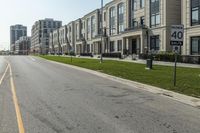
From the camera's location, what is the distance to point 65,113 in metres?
10.2

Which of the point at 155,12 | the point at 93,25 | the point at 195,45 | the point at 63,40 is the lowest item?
the point at 195,45

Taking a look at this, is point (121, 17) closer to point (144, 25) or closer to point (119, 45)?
point (119, 45)

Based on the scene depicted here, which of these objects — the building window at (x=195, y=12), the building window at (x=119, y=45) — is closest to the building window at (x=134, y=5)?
the building window at (x=119, y=45)

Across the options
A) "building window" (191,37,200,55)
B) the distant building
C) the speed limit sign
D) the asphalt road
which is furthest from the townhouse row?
the asphalt road

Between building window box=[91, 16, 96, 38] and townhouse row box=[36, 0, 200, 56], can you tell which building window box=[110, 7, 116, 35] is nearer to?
townhouse row box=[36, 0, 200, 56]

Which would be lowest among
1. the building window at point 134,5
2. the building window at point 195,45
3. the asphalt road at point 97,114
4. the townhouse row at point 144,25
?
the asphalt road at point 97,114

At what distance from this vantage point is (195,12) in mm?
46250

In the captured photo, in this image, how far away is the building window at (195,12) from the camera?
4568cm

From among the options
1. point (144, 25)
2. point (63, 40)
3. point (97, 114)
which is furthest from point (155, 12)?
point (63, 40)

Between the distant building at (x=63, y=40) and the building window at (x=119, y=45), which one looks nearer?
the building window at (x=119, y=45)

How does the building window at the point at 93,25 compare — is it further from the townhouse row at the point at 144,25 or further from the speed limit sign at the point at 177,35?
the speed limit sign at the point at 177,35

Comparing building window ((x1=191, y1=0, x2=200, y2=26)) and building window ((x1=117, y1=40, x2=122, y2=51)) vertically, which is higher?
building window ((x1=191, y1=0, x2=200, y2=26))

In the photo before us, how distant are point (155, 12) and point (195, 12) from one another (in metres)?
11.9

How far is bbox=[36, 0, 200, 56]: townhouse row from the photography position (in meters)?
47.1
